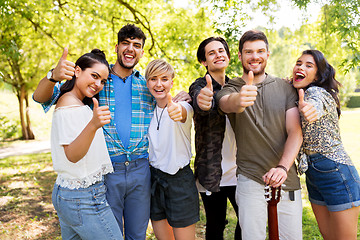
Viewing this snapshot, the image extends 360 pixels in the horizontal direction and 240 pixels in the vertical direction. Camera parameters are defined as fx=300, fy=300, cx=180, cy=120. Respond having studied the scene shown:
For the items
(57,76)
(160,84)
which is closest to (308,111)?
(160,84)

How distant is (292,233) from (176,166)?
3.54ft

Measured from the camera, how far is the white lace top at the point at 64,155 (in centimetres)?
202

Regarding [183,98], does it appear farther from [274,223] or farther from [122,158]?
[274,223]

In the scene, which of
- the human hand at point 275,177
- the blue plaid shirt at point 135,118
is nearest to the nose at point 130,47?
the blue plaid shirt at point 135,118

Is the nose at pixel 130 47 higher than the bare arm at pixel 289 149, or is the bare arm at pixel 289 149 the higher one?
the nose at pixel 130 47

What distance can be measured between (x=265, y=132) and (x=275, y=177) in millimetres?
395

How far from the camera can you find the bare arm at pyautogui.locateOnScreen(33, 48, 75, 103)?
7.02 ft

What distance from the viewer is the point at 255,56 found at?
Answer: 2498mm

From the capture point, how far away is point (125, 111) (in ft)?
8.80

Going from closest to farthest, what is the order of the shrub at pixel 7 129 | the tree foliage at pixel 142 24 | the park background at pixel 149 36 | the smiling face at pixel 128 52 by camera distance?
1. the smiling face at pixel 128 52
2. the park background at pixel 149 36
3. the tree foliage at pixel 142 24
4. the shrub at pixel 7 129

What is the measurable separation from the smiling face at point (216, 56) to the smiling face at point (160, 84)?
48cm

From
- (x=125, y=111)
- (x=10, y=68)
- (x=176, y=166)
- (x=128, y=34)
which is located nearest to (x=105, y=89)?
(x=125, y=111)

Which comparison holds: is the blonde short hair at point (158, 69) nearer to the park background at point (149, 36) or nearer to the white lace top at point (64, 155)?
the white lace top at point (64, 155)

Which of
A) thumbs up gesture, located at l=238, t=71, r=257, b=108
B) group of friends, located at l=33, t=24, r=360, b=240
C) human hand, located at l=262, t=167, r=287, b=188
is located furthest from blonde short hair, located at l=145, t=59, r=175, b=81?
human hand, located at l=262, t=167, r=287, b=188
